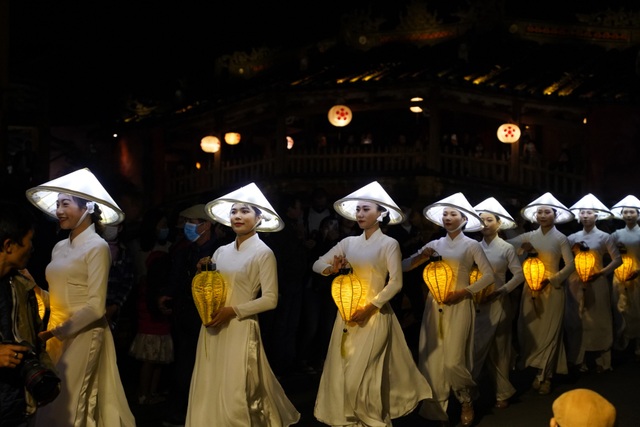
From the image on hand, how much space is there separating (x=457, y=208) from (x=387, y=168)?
13860 millimetres

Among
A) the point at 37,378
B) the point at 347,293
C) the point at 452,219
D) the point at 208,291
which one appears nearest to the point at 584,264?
the point at 452,219

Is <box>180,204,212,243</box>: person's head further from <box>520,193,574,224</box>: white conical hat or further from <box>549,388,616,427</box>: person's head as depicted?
<box>549,388,616,427</box>: person's head

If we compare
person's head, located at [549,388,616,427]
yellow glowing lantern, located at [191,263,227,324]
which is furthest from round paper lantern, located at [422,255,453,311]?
person's head, located at [549,388,616,427]

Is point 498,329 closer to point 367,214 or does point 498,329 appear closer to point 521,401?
point 521,401

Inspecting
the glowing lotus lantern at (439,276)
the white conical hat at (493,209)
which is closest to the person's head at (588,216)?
the white conical hat at (493,209)

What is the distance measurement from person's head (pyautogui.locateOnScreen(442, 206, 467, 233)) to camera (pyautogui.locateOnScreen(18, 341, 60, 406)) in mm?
5995

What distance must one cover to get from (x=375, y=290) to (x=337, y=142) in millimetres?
19361

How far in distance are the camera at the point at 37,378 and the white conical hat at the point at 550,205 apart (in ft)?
28.9

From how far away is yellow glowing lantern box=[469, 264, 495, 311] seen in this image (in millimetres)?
10195

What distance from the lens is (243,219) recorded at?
788cm

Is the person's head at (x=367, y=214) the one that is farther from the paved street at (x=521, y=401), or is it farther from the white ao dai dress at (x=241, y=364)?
the paved street at (x=521, y=401)

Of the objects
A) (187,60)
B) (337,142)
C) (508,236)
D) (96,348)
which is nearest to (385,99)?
(337,142)

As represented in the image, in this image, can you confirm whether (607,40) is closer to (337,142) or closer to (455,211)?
(337,142)

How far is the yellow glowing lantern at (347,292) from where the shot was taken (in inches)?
327
